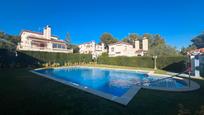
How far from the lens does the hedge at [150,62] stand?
66.0 ft

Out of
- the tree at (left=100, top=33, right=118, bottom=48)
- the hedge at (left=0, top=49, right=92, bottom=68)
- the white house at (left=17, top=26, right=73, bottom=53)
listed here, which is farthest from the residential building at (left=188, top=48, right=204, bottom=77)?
the tree at (left=100, top=33, right=118, bottom=48)

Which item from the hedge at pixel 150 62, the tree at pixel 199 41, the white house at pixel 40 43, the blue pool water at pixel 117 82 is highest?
the tree at pixel 199 41

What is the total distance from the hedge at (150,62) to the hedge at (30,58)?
8242 millimetres

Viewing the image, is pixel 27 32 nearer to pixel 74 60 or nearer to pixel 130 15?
pixel 74 60

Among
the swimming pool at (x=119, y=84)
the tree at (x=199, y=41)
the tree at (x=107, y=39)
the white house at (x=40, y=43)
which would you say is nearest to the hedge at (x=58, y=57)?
the white house at (x=40, y=43)

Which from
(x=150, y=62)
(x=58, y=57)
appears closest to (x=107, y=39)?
(x=58, y=57)

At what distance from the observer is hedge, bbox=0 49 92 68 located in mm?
19328

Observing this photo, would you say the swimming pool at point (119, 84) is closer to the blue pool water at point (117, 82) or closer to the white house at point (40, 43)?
the blue pool water at point (117, 82)

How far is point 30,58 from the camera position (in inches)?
877

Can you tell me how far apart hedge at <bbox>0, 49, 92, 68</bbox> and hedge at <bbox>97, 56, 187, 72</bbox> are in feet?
27.0

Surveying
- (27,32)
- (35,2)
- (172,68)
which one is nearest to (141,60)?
(172,68)

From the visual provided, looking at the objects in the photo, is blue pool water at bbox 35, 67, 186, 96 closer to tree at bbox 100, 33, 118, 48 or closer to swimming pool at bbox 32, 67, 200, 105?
swimming pool at bbox 32, 67, 200, 105

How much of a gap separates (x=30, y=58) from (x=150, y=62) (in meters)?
19.4

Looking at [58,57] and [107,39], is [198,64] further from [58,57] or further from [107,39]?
[107,39]
